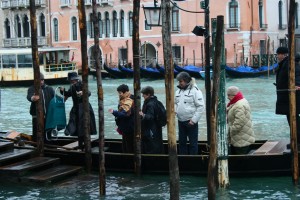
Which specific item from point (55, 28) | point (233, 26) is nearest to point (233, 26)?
point (233, 26)

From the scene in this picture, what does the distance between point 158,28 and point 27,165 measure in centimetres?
2064

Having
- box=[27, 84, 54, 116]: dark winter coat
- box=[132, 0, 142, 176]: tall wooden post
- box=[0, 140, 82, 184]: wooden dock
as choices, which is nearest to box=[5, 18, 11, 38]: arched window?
box=[27, 84, 54, 116]: dark winter coat

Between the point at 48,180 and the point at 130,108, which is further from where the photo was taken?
the point at 130,108

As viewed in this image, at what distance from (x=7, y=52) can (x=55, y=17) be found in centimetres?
699

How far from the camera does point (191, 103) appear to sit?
5309 mm

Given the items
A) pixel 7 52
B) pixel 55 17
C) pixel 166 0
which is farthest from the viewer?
pixel 55 17

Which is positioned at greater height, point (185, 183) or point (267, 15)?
point (267, 15)

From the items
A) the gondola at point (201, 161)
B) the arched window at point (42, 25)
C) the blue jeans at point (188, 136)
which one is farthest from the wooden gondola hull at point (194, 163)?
the arched window at point (42, 25)

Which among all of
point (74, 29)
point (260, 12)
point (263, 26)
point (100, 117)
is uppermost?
point (260, 12)

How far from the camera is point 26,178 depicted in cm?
516

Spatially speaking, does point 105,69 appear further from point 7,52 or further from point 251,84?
point 251,84

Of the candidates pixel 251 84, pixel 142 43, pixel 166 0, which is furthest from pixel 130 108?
pixel 142 43

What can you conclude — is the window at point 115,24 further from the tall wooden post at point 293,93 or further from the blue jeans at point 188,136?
the tall wooden post at point 293,93

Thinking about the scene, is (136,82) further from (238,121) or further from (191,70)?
(191,70)
